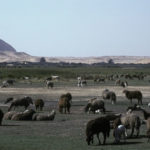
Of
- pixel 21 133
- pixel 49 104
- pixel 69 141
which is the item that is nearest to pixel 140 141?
pixel 69 141

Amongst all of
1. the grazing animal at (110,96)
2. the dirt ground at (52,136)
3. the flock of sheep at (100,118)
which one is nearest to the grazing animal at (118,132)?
the flock of sheep at (100,118)

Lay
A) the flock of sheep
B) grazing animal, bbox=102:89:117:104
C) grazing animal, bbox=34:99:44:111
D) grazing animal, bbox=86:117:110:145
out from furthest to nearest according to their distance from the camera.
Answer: grazing animal, bbox=102:89:117:104
grazing animal, bbox=34:99:44:111
the flock of sheep
grazing animal, bbox=86:117:110:145

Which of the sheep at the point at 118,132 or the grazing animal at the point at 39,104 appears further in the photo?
the grazing animal at the point at 39,104

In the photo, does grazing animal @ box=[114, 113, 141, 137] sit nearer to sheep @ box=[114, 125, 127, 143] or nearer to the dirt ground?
the dirt ground

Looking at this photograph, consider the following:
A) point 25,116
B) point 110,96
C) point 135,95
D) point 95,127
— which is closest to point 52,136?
point 95,127

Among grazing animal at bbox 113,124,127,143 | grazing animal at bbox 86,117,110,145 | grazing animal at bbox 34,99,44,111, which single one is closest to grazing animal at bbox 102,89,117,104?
grazing animal at bbox 34,99,44,111

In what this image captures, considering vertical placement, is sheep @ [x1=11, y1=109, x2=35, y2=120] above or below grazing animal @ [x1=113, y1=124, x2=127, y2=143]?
below

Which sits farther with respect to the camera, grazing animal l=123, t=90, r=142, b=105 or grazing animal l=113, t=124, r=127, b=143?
grazing animal l=123, t=90, r=142, b=105

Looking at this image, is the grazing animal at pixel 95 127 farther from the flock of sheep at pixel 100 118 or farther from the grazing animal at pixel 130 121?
the grazing animal at pixel 130 121

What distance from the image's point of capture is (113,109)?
35.4m

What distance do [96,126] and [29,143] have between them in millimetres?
2770

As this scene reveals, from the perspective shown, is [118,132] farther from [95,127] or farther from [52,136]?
[52,136]

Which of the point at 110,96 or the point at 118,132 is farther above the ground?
the point at 118,132

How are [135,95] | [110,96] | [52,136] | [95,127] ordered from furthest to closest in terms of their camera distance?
[110,96] < [135,95] < [52,136] < [95,127]
